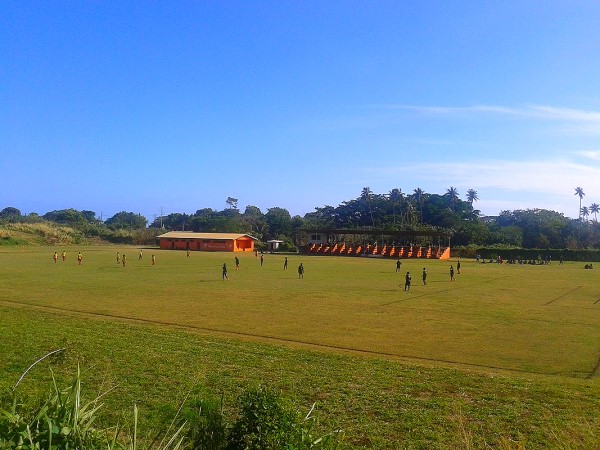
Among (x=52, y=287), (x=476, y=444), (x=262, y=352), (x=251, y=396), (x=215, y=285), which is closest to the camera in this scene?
(x=251, y=396)

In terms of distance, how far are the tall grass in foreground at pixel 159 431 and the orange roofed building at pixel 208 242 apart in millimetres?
95493

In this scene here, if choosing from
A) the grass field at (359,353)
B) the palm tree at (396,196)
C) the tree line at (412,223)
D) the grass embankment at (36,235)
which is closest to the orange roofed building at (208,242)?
the tree line at (412,223)

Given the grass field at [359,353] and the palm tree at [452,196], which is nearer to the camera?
the grass field at [359,353]

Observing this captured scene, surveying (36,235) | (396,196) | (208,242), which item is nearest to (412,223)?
(396,196)

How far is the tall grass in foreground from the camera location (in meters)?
3.82

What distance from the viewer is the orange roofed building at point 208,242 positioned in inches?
4001

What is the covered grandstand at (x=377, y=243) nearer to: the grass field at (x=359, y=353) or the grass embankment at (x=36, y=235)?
the grass embankment at (x=36, y=235)

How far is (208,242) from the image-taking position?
10256cm

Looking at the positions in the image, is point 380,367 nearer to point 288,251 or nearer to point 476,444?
point 476,444

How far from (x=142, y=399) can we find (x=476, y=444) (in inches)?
226

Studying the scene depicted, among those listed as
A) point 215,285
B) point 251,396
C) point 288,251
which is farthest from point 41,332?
point 288,251

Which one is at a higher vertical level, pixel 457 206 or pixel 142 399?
pixel 457 206

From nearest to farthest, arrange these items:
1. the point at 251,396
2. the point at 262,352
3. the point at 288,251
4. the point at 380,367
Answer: the point at 251,396 < the point at 380,367 < the point at 262,352 < the point at 288,251

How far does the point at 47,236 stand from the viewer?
378 ft
